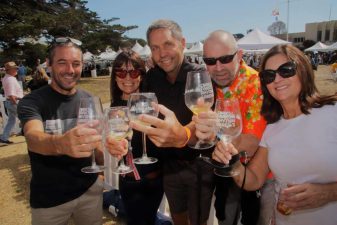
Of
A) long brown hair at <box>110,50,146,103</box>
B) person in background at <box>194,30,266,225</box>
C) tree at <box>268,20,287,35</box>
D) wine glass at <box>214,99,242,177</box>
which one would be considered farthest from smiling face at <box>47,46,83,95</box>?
tree at <box>268,20,287,35</box>

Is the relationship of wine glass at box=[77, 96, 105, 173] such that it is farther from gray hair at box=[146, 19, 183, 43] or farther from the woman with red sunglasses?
gray hair at box=[146, 19, 183, 43]

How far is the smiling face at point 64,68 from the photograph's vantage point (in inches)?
106

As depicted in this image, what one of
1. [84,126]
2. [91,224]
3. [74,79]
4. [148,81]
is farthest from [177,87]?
[91,224]

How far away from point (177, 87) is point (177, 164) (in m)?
0.79

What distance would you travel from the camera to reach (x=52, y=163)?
2.62 metres

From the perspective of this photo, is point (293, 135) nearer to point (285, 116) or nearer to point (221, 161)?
point (285, 116)

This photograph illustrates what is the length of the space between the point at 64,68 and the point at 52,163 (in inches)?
35.1

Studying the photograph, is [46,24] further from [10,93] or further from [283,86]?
[283,86]

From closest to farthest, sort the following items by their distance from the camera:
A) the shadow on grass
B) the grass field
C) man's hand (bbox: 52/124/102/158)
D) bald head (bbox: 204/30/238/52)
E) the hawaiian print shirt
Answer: man's hand (bbox: 52/124/102/158), the hawaiian print shirt, bald head (bbox: 204/30/238/52), the grass field, the shadow on grass

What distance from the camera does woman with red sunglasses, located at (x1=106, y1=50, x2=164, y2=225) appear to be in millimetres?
2781

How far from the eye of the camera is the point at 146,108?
1.79 m

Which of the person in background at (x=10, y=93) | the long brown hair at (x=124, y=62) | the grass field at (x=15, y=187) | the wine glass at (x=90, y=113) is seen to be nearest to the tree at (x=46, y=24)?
the person in background at (x=10, y=93)

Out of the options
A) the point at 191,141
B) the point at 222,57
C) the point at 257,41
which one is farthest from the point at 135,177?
the point at 257,41

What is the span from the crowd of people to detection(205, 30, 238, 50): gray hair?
0.03 ft
